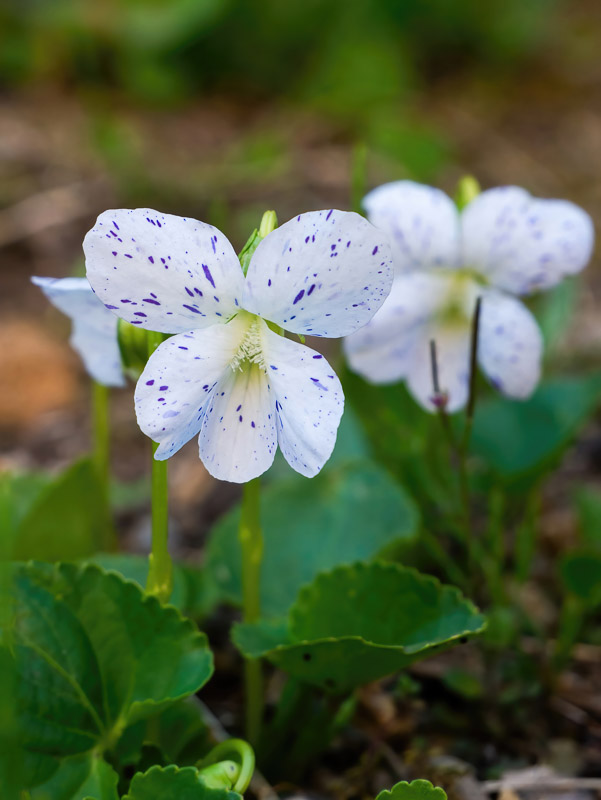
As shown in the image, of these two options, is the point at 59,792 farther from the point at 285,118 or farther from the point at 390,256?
the point at 285,118

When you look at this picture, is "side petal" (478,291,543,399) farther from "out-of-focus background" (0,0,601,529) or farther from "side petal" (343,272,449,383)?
"out-of-focus background" (0,0,601,529)

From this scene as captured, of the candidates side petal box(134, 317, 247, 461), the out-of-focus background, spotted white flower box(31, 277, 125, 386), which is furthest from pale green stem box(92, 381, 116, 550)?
the out-of-focus background

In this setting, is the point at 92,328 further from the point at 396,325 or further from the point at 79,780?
the point at 79,780

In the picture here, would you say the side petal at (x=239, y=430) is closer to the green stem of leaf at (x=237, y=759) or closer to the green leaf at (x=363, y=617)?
the green leaf at (x=363, y=617)

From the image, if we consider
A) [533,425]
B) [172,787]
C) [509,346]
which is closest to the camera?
[172,787]

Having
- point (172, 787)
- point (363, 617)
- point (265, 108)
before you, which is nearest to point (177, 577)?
point (363, 617)

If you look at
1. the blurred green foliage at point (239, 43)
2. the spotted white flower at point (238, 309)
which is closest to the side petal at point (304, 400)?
the spotted white flower at point (238, 309)
